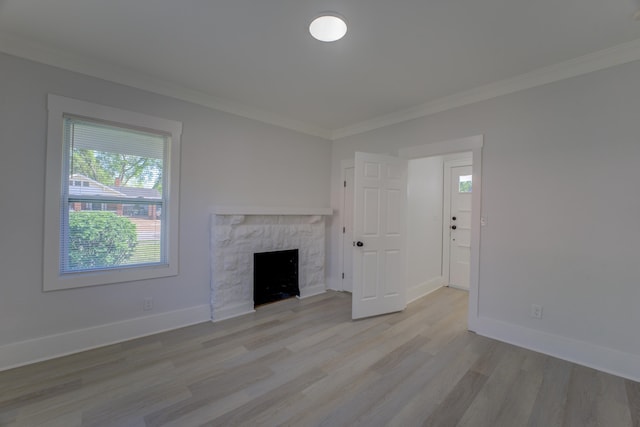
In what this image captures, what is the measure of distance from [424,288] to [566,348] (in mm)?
1942

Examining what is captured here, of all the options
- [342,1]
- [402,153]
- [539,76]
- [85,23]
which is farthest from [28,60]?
[539,76]

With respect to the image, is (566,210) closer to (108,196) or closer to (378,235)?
(378,235)

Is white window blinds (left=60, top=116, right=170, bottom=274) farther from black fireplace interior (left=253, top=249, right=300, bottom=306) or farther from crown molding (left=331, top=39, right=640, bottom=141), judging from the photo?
crown molding (left=331, top=39, right=640, bottom=141)

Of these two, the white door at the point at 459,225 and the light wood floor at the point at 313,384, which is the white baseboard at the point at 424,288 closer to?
the white door at the point at 459,225

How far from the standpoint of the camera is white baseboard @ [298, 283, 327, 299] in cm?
412

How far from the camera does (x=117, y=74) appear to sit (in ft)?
8.66

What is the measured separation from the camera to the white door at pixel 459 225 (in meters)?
4.61

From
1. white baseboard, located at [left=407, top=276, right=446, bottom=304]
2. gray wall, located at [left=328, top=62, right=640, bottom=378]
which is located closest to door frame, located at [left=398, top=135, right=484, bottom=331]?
gray wall, located at [left=328, top=62, right=640, bottom=378]

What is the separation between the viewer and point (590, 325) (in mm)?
2363

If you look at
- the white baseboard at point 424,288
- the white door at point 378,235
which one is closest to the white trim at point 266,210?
the white door at point 378,235

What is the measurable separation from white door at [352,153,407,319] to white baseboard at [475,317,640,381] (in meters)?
1.04

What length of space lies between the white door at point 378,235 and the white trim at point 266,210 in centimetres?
99

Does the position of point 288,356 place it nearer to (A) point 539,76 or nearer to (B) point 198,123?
(B) point 198,123

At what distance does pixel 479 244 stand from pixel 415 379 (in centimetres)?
Answer: 161
